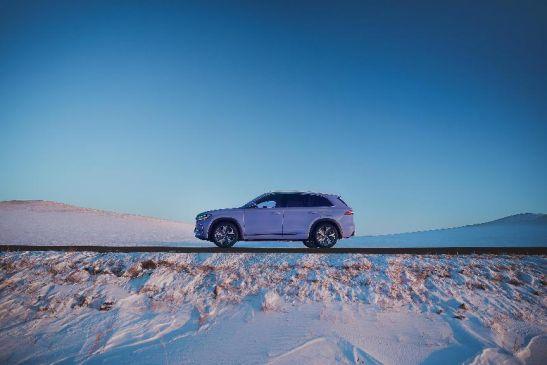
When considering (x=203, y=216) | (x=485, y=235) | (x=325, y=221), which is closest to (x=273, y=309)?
(x=325, y=221)

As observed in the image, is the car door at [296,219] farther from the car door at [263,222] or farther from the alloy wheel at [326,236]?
the alloy wheel at [326,236]

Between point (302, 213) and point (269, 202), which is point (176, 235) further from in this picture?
point (302, 213)

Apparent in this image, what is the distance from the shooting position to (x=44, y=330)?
19.1ft

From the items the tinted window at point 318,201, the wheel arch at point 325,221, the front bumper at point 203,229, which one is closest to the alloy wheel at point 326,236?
the wheel arch at point 325,221

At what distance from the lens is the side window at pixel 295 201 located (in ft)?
35.9

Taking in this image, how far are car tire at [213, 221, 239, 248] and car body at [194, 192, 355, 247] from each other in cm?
3

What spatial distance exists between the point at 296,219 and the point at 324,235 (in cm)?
109

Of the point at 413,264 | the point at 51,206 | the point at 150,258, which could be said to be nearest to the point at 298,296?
the point at 413,264

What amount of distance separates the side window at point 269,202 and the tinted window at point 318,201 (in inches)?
42.8

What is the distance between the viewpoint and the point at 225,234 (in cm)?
1088

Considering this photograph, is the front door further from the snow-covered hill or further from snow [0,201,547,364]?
the snow-covered hill

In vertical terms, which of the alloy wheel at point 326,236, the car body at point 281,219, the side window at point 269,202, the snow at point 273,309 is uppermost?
the side window at point 269,202

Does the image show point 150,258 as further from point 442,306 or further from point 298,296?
point 442,306

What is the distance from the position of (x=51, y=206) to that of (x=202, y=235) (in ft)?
189
